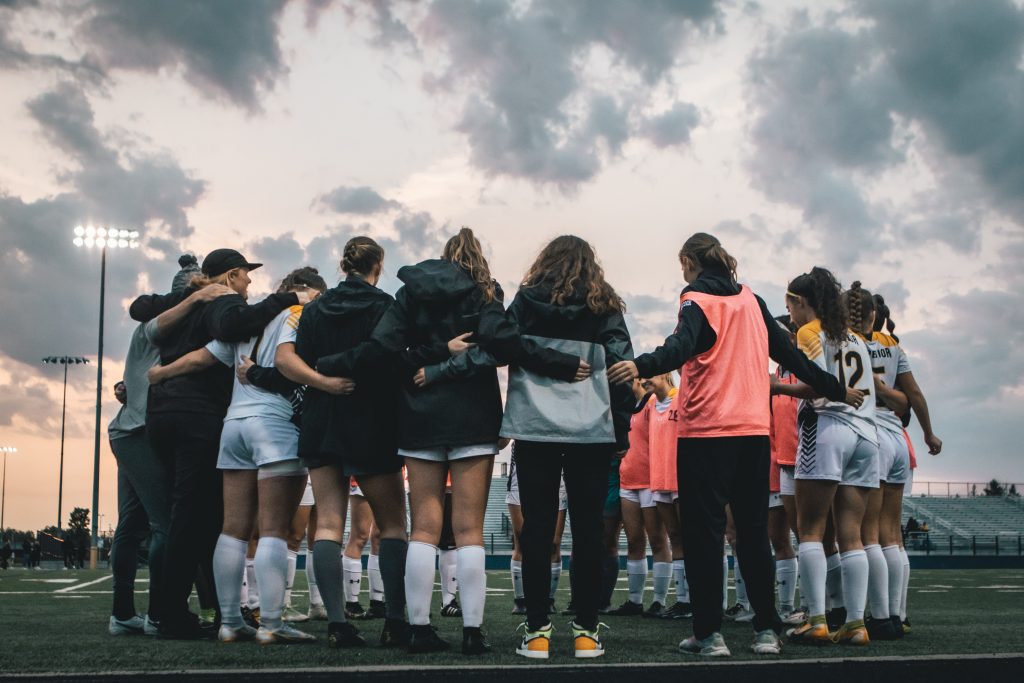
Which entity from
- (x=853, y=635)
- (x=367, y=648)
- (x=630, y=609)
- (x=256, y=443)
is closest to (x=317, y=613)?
(x=367, y=648)

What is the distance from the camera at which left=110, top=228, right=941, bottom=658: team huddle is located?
4781 millimetres

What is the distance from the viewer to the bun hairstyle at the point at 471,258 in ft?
16.4

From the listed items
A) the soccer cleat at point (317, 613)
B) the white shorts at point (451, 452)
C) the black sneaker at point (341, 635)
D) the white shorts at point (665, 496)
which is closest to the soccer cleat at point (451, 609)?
the soccer cleat at point (317, 613)

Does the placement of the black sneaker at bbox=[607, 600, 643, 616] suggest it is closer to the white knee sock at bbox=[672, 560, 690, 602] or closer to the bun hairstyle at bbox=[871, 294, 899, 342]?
the white knee sock at bbox=[672, 560, 690, 602]

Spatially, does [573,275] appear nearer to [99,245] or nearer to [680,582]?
[680,582]

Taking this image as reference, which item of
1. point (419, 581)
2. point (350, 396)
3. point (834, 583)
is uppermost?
point (350, 396)

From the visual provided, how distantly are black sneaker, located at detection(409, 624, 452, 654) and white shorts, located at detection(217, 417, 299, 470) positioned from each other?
44.1 inches

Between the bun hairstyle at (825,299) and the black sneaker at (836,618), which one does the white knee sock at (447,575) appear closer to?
the black sneaker at (836,618)

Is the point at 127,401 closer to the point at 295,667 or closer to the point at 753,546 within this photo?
the point at 295,667

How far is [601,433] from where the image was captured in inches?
189

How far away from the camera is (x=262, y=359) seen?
541 centimetres

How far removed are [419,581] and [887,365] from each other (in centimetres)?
377

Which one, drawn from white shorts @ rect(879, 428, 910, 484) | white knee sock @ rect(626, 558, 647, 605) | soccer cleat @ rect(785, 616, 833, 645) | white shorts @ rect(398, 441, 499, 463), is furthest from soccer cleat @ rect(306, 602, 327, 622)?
white shorts @ rect(879, 428, 910, 484)

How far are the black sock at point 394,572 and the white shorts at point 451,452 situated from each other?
58 centimetres
